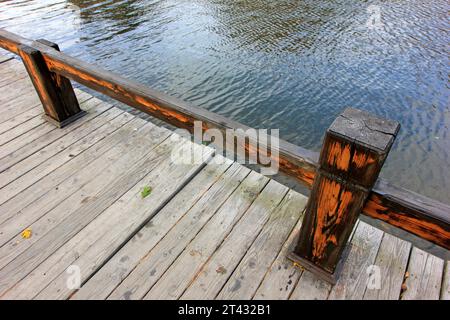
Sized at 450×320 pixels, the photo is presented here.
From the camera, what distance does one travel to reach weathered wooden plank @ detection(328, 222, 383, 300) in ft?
7.06

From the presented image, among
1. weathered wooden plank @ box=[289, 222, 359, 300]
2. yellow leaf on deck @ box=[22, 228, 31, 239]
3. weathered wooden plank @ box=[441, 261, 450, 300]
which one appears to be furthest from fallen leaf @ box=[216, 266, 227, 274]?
yellow leaf on deck @ box=[22, 228, 31, 239]

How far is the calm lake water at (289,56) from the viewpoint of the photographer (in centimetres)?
677

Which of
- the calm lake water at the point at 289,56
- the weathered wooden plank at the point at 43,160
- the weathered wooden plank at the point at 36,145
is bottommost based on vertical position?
the calm lake water at the point at 289,56

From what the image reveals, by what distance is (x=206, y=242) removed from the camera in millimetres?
2480

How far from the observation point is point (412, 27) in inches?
403

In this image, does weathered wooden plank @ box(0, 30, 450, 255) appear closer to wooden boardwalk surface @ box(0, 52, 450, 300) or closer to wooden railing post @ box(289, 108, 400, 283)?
wooden railing post @ box(289, 108, 400, 283)

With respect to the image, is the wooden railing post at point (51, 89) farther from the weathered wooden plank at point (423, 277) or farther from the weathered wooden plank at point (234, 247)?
the weathered wooden plank at point (423, 277)

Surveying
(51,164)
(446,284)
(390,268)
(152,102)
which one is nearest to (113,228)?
(152,102)

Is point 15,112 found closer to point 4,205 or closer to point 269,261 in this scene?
point 4,205

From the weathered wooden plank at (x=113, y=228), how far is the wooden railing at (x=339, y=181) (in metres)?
0.70

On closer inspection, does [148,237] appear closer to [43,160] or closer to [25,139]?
[43,160]

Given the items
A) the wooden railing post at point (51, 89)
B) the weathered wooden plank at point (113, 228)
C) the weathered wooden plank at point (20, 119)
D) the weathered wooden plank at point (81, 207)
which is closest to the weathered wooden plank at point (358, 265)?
the weathered wooden plank at point (113, 228)

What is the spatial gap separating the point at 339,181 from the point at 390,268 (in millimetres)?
1089
